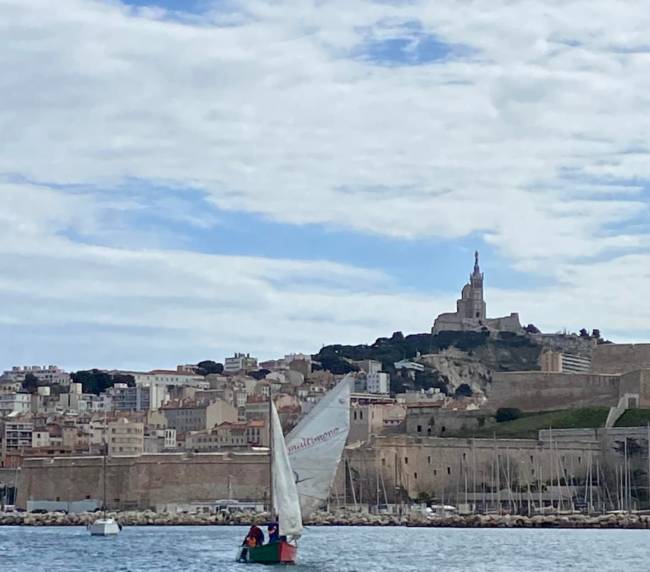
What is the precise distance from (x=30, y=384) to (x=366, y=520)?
6959 cm

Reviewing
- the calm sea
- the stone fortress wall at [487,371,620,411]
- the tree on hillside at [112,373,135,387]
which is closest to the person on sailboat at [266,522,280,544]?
the calm sea

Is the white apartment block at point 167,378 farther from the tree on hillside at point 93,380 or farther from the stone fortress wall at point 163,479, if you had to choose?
the stone fortress wall at point 163,479

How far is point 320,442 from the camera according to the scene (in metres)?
38.8

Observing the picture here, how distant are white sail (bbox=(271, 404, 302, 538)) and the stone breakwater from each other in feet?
74.2

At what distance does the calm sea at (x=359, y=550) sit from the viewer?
1684 inches

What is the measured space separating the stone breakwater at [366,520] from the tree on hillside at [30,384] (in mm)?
57724

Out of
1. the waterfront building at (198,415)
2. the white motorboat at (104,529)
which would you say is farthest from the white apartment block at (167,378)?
the white motorboat at (104,529)

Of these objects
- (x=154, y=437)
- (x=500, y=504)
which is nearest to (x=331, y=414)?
(x=500, y=504)

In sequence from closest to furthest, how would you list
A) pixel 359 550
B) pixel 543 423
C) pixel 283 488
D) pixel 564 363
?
pixel 283 488 < pixel 359 550 < pixel 543 423 < pixel 564 363

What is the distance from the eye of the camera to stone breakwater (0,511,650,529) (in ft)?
213

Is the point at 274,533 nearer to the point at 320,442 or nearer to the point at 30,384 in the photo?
the point at 320,442

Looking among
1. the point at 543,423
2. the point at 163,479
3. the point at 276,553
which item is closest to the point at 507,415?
the point at 543,423

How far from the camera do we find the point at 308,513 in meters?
39.5

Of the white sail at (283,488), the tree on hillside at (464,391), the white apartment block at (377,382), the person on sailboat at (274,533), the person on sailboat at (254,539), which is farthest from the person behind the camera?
the tree on hillside at (464,391)
